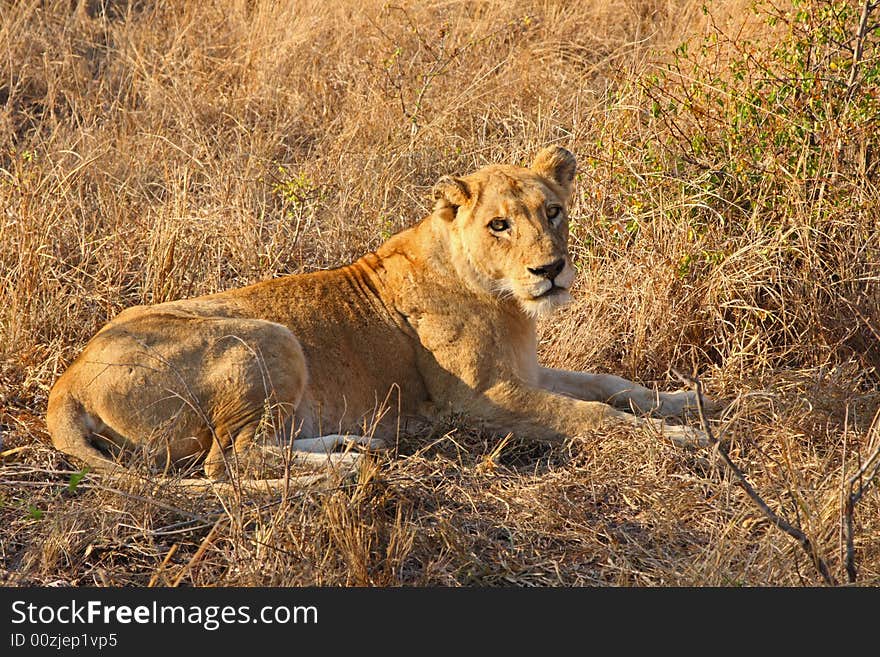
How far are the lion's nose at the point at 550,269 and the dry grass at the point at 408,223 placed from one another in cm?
75

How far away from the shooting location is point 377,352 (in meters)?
5.35

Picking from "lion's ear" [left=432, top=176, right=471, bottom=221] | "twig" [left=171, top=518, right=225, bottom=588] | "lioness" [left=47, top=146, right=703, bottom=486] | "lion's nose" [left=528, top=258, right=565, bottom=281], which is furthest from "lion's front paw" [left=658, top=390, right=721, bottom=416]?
"twig" [left=171, top=518, right=225, bottom=588]

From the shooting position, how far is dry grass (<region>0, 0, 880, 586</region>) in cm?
404

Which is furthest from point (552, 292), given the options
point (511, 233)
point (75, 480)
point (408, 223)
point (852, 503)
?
point (408, 223)

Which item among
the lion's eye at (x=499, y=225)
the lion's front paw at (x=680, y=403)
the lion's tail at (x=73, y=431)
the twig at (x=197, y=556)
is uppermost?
the lion's eye at (x=499, y=225)

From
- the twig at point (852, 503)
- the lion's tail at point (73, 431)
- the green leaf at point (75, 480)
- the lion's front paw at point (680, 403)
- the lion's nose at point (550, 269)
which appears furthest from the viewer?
the lion's front paw at point (680, 403)

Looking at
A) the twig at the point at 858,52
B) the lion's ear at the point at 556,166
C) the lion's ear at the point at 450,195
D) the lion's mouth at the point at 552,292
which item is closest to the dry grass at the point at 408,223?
the twig at the point at 858,52

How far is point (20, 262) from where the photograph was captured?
19.9 feet

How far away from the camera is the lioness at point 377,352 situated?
15.5 ft

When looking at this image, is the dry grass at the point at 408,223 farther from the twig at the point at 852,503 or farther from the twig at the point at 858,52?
the twig at the point at 858,52

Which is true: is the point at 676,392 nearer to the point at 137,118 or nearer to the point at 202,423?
the point at 202,423

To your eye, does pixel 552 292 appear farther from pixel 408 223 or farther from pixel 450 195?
pixel 408 223

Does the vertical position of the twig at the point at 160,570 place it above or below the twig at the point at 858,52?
below

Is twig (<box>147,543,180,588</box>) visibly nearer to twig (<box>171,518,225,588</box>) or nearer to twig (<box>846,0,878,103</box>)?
twig (<box>171,518,225,588</box>)
